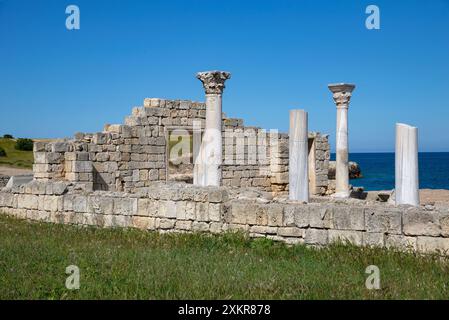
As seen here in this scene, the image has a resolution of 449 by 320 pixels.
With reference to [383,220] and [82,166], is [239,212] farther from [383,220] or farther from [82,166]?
[82,166]

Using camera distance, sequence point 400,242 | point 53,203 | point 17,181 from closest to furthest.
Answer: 1. point 400,242
2. point 53,203
3. point 17,181

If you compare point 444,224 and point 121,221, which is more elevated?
point 444,224

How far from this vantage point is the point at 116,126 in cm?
1650

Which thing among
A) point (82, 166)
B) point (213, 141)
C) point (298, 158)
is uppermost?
point (213, 141)

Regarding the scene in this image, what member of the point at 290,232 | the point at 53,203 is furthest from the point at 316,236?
the point at 53,203

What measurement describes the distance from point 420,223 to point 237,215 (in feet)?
9.91

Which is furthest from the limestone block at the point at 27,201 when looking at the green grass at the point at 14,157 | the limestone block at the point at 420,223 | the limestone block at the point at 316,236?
the green grass at the point at 14,157

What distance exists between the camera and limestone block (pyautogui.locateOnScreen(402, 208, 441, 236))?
7785 mm

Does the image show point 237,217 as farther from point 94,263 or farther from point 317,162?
point 317,162

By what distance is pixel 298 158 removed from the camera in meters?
12.3

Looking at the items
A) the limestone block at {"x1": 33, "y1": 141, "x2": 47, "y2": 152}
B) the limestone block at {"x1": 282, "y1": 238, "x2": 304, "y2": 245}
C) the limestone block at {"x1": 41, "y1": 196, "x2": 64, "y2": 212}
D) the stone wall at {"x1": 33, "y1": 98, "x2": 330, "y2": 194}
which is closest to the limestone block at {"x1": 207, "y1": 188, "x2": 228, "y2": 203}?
the limestone block at {"x1": 282, "y1": 238, "x2": 304, "y2": 245}

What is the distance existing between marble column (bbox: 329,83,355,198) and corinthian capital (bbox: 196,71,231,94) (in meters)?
3.61

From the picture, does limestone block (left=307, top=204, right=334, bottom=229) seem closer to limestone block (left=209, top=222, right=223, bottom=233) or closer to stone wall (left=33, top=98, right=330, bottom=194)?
limestone block (left=209, top=222, right=223, bottom=233)
